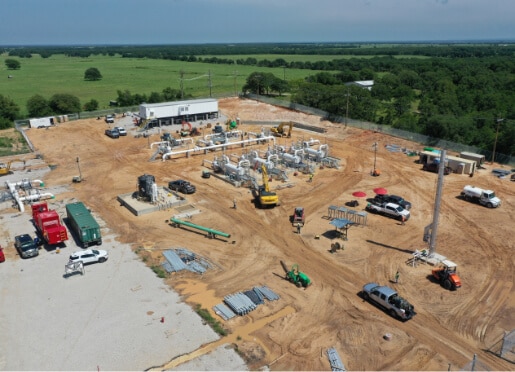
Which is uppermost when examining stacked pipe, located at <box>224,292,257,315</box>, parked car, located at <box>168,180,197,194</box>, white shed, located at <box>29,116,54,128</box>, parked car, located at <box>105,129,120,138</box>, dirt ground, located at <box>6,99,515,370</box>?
white shed, located at <box>29,116,54,128</box>

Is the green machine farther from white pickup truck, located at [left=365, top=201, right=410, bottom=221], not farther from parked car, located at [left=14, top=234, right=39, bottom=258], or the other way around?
parked car, located at [left=14, top=234, right=39, bottom=258]

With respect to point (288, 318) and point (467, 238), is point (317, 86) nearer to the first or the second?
point (467, 238)

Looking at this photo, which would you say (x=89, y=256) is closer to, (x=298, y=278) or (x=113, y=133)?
(x=298, y=278)

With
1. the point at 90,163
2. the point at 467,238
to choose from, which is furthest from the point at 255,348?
the point at 90,163

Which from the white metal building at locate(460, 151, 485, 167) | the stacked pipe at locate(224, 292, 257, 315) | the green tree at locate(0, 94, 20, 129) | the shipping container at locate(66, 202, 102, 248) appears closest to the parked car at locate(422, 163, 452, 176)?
the white metal building at locate(460, 151, 485, 167)

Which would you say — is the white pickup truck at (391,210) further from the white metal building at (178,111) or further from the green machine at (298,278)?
the white metal building at (178,111)

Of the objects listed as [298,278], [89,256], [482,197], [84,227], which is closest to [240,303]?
[298,278]

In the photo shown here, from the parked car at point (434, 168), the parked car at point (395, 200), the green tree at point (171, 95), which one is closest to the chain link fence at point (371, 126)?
the parked car at point (434, 168)
